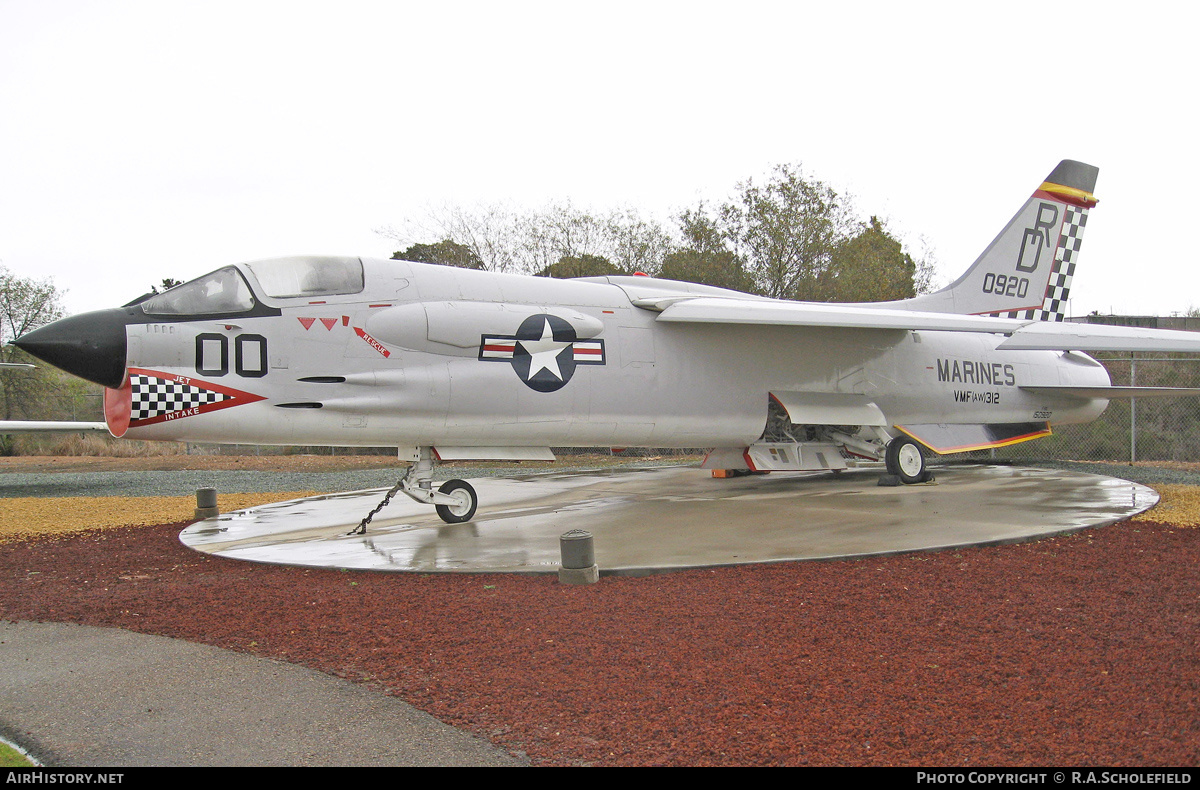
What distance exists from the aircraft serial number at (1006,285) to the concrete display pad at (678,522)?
3.05 m

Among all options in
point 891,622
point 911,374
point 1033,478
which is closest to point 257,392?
point 891,622

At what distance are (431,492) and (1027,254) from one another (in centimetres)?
1082

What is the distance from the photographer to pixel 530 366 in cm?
939

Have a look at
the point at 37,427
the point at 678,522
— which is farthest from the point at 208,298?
the point at 37,427

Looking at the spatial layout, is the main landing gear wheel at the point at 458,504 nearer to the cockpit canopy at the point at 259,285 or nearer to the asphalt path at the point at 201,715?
the cockpit canopy at the point at 259,285

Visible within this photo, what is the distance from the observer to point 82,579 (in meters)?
7.39

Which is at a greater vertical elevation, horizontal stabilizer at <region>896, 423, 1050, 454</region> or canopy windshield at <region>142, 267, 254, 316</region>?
canopy windshield at <region>142, 267, 254, 316</region>

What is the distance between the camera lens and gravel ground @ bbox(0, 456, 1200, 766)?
3363 mm

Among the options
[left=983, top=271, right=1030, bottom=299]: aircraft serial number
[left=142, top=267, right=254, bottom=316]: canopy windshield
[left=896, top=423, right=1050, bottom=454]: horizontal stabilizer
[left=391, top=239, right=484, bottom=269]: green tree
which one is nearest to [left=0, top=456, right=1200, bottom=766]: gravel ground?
[left=142, top=267, right=254, bottom=316]: canopy windshield

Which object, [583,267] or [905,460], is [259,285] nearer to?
[905,460]

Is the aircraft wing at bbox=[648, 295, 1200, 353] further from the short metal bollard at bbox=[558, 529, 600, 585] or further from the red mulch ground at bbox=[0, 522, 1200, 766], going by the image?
the short metal bollard at bbox=[558, 529, 600, 585]

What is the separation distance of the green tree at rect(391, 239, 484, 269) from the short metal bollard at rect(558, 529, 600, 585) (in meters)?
22.7

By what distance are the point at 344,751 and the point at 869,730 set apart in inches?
85.4
